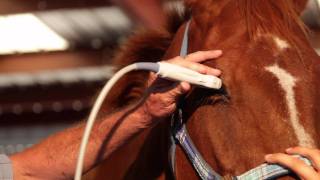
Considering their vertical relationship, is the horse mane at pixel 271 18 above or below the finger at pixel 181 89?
above

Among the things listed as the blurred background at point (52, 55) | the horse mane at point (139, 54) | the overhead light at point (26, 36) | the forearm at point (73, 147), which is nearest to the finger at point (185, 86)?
the forearm at point (73, 147)

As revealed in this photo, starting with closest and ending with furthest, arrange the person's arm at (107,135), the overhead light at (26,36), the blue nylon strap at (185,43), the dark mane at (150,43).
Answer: the person's arm at (107,135) → the blue nylon strap at (185,43) → the dark mane at (150,43) → the overhead light at (26,36)

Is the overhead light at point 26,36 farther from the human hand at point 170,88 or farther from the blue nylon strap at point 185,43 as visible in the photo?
the human hand at point 170,88

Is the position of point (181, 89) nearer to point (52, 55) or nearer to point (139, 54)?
point (139, 54)

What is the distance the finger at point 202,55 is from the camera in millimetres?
1060

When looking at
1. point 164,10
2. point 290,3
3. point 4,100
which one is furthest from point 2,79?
point 290,3

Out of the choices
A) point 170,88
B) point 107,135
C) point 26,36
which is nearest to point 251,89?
point 170,88

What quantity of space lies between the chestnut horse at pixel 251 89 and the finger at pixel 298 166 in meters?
0.02

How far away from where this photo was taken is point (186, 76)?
101 cm

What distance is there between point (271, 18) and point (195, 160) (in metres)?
0.28

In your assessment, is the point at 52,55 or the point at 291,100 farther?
the point at 52,55

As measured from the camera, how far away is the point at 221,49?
1104 mm

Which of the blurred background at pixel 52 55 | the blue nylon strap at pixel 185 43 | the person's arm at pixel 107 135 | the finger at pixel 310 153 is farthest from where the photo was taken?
the blurred background at pixel 52 55

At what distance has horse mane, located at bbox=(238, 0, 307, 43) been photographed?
1099 mm
